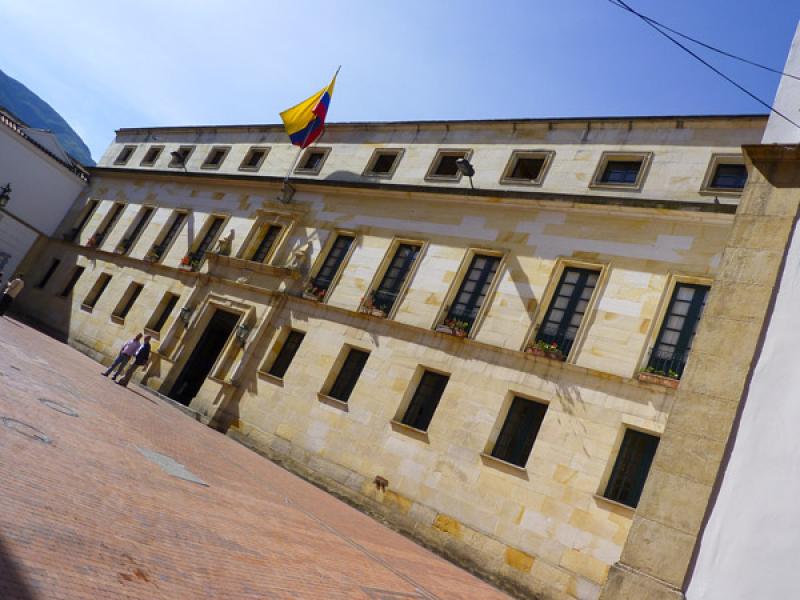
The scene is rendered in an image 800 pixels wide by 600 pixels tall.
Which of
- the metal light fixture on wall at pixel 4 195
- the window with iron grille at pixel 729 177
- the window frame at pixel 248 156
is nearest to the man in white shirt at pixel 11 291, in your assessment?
the metal light fixture on wall at pixel 4 195

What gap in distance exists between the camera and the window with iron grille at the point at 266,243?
2158cm

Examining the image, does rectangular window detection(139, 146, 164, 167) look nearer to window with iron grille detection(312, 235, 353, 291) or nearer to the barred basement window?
the barred basement window

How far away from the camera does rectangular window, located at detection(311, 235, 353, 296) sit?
1908cm

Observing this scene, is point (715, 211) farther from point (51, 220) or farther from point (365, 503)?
point (51, 220)

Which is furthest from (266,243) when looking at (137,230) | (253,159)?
(137,230)

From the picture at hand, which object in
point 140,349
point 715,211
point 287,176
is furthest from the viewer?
point 287,176

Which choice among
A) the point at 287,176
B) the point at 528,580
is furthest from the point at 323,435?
the point at 287,176

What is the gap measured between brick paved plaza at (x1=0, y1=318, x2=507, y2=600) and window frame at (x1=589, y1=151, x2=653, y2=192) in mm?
10972

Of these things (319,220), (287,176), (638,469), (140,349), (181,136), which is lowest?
(140,349)

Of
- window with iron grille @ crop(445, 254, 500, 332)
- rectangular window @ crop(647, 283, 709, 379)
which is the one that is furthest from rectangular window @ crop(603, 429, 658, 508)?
window with iron grille @ crop(445, 254, 500, 332)

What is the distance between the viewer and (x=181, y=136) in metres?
29.6

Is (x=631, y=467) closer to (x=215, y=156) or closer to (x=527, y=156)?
(x=527, y=156)

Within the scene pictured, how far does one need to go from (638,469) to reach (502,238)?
24.1 feet

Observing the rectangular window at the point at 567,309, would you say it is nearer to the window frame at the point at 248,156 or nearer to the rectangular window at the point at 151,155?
the window frame at the point at 248,156
